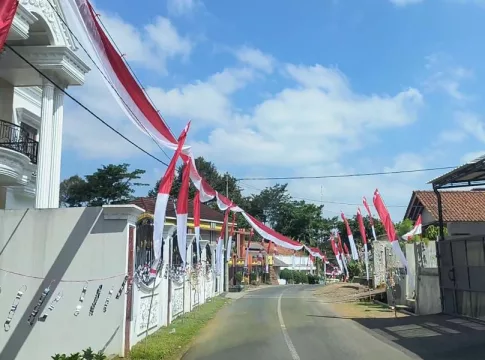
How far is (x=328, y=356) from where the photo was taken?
10766 mm

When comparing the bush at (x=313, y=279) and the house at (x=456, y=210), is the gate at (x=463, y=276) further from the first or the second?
the bush at (x=313, y=279)

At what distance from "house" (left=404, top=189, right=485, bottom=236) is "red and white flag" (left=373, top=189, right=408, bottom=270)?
549 inches

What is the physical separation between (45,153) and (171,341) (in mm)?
6997

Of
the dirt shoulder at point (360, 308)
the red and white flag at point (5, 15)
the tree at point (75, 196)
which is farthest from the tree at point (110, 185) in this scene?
the red and white flag at point (5, 15)

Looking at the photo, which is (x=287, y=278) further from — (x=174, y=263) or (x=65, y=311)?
(x=65, y=311)

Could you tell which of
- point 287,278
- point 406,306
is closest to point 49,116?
point 406,306

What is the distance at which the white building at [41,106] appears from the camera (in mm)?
15492

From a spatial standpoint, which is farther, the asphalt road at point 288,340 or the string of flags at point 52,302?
the asphalt road at point 288,340

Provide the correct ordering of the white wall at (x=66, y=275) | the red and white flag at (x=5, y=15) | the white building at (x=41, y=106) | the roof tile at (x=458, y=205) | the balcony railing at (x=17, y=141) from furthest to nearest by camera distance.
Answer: the roof tile at (x=458, y=205) < the balcony railing at (x=17, y=141) < the white building at (x=41, y=106) < the white wall at (x=66, y=275) < the red and white flag at (x=5, y=15)

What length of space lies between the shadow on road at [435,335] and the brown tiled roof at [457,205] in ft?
66.5

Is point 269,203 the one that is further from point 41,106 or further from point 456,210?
point 41,106

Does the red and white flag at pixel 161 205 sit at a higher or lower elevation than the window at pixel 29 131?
lower

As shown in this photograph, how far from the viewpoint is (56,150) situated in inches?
642

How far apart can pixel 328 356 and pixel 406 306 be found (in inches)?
481
